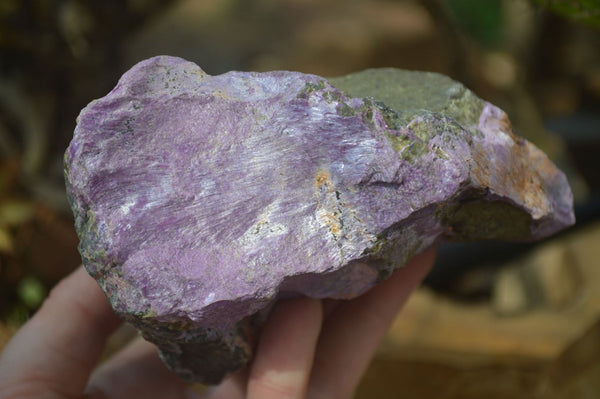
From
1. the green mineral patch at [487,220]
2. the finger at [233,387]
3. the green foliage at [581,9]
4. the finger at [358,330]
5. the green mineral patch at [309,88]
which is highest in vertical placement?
the green mineral patch at [309,88]

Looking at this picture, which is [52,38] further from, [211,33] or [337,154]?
[337,154]

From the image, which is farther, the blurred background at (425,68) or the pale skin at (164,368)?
the blurred background at (425,68)

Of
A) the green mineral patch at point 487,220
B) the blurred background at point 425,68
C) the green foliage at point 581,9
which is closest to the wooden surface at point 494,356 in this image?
the blurred background at point 425,68

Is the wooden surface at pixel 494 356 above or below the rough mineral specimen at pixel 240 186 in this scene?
below

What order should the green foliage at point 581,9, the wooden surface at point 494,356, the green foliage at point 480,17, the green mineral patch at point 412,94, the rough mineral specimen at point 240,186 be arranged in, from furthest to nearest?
the green foliage at point 480,17 < the wooden surface at point 494,356 < the green foliage at point 581,9 < the green mineral patch at point 412,94 < the rough mineral specimen at point 240,186

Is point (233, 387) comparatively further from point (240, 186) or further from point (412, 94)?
point (412, 94)

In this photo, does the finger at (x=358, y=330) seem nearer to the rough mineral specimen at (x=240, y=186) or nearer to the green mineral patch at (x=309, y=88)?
the rough mineral specimen at (x=240, y=186)

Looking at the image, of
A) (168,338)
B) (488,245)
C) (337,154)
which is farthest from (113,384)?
(488,245)

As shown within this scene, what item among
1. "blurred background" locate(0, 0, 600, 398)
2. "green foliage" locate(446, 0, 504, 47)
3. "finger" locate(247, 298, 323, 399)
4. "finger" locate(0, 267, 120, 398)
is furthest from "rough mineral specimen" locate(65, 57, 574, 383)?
"green foliage" locate(446, 0, 504, 47)
